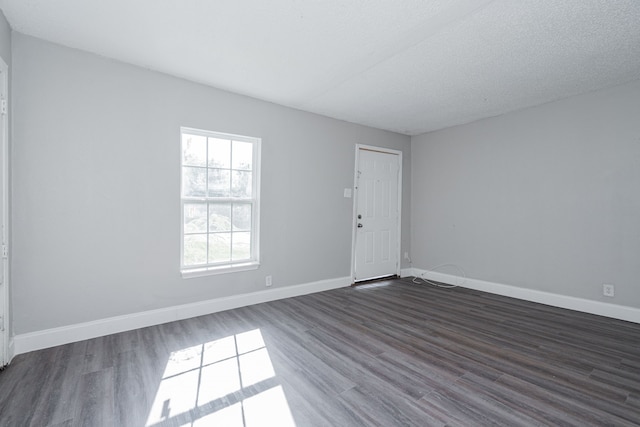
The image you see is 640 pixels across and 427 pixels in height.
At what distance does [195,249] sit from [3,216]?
1.54 metres

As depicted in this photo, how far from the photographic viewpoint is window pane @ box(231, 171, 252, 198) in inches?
142

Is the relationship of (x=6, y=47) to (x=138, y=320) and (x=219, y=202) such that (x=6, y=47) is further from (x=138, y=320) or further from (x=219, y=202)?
(x=138, y=320)

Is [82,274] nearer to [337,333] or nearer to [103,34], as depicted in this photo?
[103,34]

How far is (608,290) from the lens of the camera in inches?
132

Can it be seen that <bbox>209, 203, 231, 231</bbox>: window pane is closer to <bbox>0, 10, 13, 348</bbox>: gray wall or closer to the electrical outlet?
<bbox>0, 10, 13, 348</bbox>: gray wall

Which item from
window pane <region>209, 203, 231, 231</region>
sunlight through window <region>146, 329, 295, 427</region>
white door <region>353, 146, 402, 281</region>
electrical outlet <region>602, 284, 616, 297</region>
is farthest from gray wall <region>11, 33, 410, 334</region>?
electrical outlet <region>602, 284, 616, 297</region>

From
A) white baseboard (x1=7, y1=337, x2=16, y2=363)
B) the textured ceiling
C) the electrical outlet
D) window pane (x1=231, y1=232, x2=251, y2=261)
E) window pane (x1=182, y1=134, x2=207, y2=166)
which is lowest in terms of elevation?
white baseboard (x1=7, y1=337, x2=16, y2=363)

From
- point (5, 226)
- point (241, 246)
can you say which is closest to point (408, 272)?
point (241, 246)

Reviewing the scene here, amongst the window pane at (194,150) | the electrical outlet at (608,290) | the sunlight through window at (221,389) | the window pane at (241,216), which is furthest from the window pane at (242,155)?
the electrical outlet at (608,290)

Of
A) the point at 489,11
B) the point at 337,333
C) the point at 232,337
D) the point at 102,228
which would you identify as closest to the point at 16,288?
the point at 102,228

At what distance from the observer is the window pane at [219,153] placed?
3440 mm

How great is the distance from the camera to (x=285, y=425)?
1.64m

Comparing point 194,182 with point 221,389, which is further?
point 194,182

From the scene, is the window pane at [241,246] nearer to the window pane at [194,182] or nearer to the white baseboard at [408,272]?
the window pane at [194,182]
